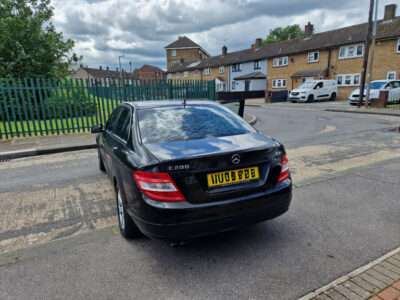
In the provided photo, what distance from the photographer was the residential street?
2.21 metres

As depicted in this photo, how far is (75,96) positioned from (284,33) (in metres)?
68.1

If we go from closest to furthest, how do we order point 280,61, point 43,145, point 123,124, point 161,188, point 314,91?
point 161,188
point 123,124
point 43,145
point 314,91
point 280,61

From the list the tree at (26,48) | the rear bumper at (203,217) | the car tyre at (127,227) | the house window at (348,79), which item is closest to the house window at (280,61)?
the house window at (348,79)

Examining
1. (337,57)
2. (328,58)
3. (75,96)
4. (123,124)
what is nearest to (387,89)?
(337,57)

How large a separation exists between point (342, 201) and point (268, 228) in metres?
1.43

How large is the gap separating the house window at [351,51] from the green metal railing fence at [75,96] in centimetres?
2286

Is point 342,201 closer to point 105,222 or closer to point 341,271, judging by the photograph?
point 341,271

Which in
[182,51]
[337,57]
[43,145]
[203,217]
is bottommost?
[43,145]

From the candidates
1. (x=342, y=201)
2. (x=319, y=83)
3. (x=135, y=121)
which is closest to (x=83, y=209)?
(x=135, y=121)

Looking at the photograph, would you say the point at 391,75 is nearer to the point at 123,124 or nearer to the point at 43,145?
the point at 43,145

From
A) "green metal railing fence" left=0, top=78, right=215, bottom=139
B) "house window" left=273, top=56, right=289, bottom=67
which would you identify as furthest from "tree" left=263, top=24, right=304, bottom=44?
"green metal railing fence" left=0, top=78, right=215, bottom=139

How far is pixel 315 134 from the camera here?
363 inches

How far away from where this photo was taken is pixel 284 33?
66.8 meters

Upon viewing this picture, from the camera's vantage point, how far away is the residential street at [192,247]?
2205mm
